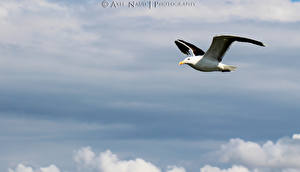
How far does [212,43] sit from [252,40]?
4.34m

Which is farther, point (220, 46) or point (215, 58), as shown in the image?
point (215, 58)

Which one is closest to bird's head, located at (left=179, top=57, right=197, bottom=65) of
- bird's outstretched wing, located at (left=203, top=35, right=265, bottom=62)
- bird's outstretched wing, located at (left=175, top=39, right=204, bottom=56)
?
bird's outstretched wing, located at (left=203, top=35, right=265, bottom=62)

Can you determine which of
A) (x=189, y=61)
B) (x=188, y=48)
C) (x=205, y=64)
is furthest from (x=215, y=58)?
(x=188, y=48)

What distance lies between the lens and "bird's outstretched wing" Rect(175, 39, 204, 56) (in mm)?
51594

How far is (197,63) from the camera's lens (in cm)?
4616

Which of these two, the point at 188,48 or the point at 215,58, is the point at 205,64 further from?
the point at 188,48

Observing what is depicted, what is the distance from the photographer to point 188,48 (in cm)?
5253

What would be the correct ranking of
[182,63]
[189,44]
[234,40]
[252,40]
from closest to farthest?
[252,40] < [234,40] < [182,63] < [189,44]

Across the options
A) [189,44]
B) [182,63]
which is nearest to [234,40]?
[182,63]

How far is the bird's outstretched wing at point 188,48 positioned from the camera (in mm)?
51594

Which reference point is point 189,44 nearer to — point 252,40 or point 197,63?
point 197,63

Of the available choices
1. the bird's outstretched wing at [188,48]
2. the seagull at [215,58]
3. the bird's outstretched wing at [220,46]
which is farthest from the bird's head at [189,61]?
the bird's outstretched wing at [188,48]

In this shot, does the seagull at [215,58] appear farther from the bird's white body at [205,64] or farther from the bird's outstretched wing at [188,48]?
the bird's outstretched wing at [188,48]

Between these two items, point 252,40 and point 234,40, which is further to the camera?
point 234,40
